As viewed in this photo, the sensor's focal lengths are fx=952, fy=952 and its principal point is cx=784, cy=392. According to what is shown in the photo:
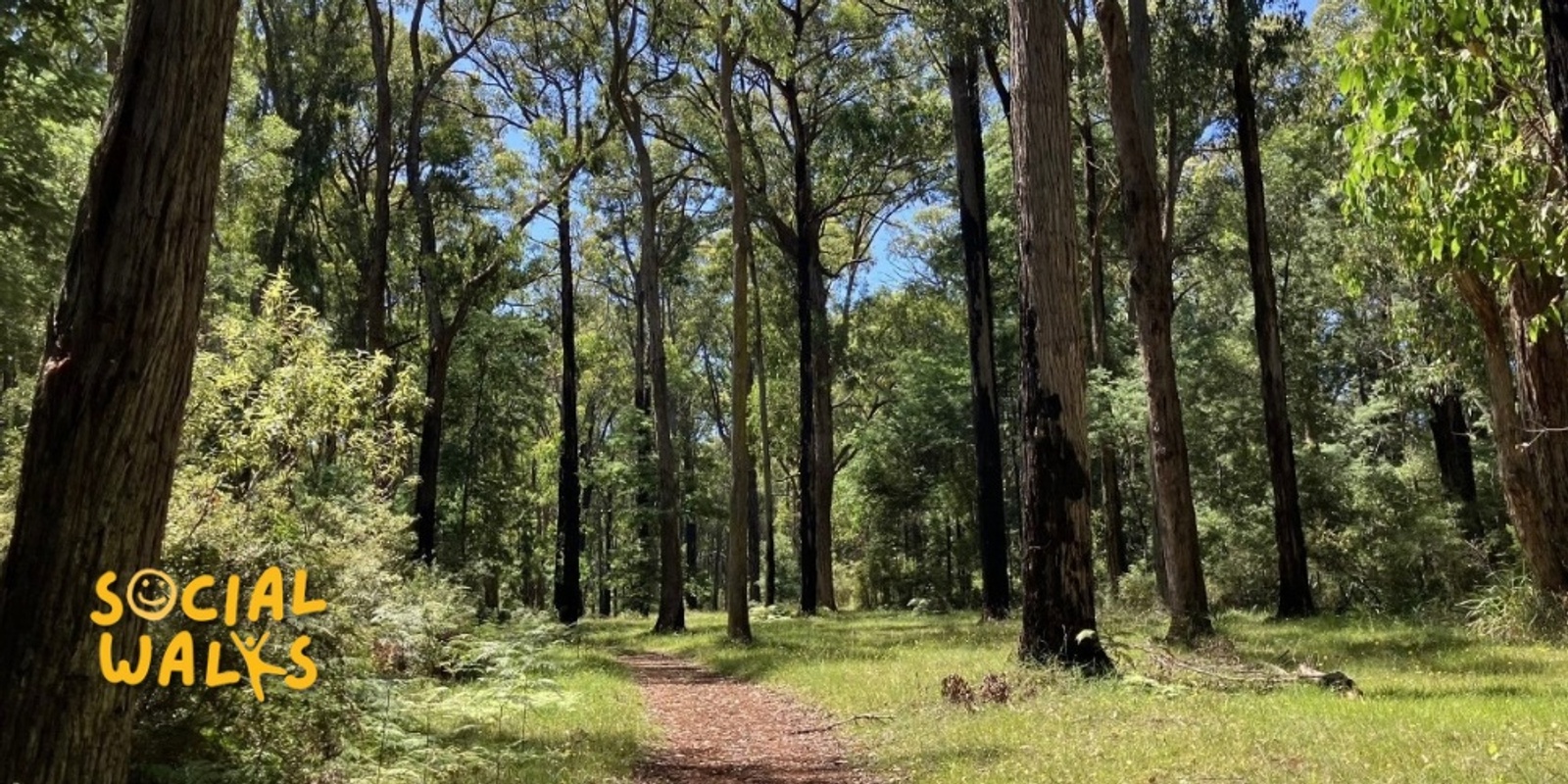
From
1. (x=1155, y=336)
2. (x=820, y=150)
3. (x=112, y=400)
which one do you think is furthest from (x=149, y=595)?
(x=820, y=150)

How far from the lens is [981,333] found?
57.4 ft

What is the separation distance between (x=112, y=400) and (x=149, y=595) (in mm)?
932

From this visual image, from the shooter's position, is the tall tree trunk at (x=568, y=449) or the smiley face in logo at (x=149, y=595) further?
the tall tree trunk at (x=568, y=449)

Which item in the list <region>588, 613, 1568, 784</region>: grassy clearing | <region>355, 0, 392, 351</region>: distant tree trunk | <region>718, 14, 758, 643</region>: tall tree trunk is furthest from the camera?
<region>355, 0, 392, 351</region>: distant tree trunk

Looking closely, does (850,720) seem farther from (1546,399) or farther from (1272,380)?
(1272,380)

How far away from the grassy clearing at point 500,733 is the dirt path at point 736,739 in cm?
31

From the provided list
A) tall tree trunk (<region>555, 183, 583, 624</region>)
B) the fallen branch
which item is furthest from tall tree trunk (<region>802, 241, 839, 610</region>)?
the fallen branch

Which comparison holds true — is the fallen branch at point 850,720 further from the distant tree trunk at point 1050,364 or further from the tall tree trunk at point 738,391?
the tall tree trunk at point 738,391

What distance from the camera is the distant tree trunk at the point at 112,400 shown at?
3553 millimetres

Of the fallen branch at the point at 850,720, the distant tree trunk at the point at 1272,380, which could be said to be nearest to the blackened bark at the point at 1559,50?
the fallen branch at the point at 850,720

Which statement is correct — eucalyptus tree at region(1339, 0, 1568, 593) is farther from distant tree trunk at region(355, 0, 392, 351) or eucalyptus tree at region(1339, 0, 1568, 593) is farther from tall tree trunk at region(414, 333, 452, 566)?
tall tree trunk at region(414, 333, 452, 566)

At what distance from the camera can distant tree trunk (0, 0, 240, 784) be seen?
355cm

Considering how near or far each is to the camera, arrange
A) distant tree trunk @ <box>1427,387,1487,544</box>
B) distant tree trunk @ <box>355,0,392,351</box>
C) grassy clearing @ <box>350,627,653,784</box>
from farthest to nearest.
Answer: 1. distant tree trunk @ <box>1427,387,1487,544</box>
2. distant tree trunk @ <box>355,0,392,351</box>
3. grassy clearing @ <box>350,627,653,784</box>

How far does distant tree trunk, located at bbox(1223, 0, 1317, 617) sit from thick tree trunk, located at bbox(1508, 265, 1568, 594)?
3.58m
